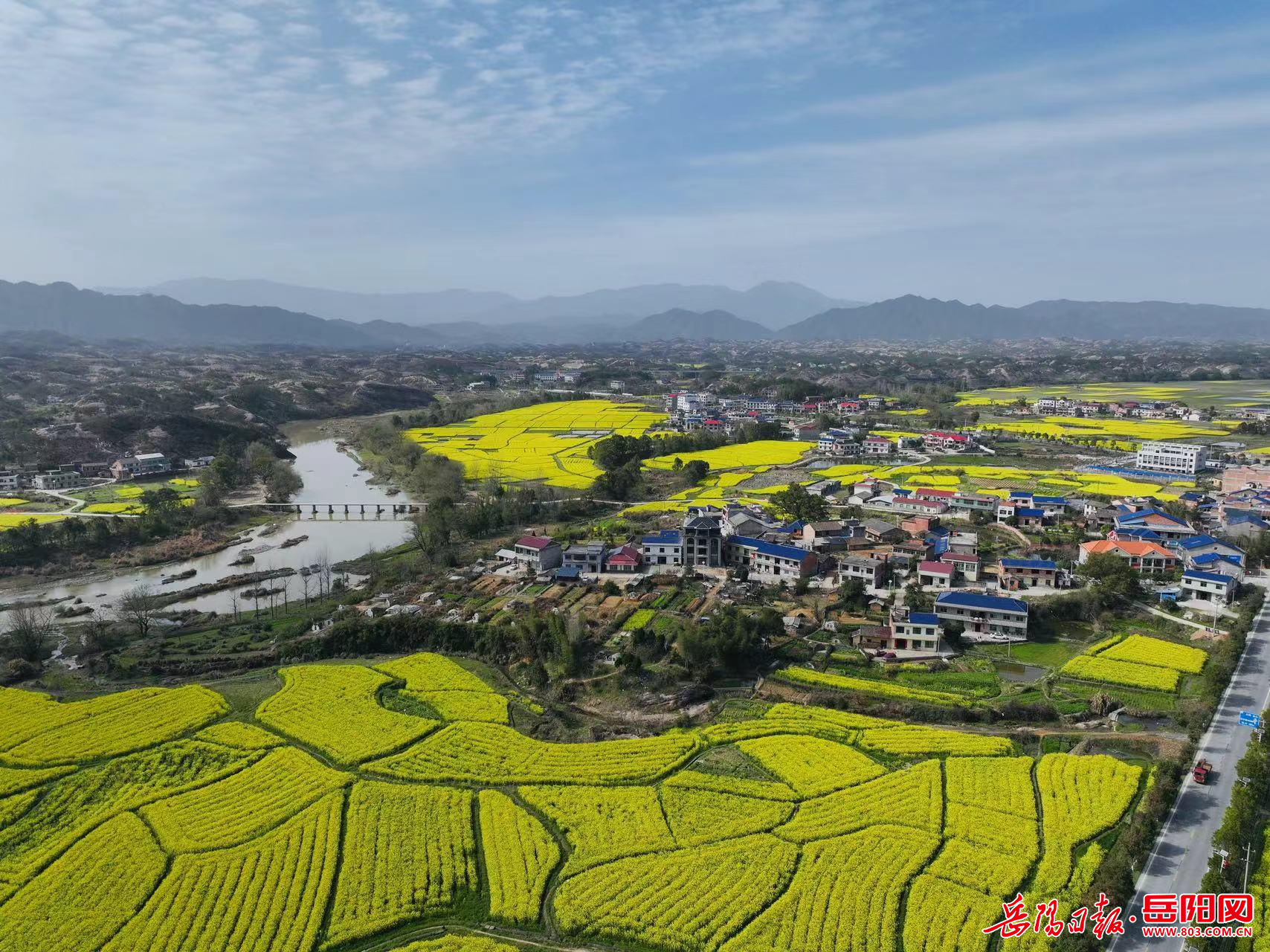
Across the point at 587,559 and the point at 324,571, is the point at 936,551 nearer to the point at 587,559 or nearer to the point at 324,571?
the point at 587,559

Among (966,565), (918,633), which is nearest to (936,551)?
(966,565)

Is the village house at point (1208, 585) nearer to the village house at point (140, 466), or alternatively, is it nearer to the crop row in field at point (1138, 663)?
the crop row in field at point (1138, 663)

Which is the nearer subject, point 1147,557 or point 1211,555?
point 1211,555

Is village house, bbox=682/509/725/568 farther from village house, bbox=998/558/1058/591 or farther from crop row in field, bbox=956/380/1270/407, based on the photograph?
crop row in field, bbox=956/380/1270/407

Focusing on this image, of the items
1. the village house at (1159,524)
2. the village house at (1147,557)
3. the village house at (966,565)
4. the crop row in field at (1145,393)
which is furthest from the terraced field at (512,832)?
the crop row in field at (1145,393)

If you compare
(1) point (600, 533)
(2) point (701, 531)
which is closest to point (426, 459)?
(1) point (600, 533)

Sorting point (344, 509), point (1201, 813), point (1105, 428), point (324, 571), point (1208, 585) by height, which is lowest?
point (324, 571)

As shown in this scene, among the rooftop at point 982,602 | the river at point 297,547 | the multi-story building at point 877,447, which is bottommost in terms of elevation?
the river at point 297,547
